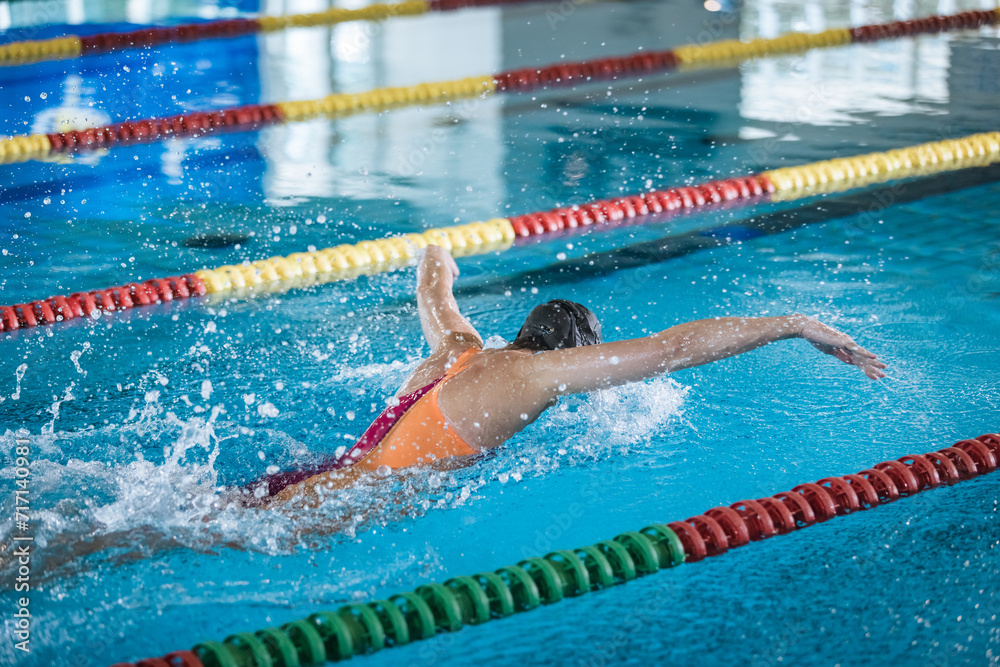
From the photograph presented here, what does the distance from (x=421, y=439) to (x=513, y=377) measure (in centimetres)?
29

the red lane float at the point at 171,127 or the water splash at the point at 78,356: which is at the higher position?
the red lane float at the point at 171,127

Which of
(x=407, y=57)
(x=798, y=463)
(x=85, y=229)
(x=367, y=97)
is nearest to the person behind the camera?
(x=798, y=463)

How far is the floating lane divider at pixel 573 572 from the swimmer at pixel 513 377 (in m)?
0.35

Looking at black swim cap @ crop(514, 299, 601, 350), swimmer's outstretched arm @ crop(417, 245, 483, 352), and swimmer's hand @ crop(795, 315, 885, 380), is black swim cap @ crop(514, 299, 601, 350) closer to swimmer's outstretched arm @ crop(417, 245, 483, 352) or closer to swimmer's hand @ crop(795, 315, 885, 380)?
swimmer's outstretched arm @ crop(417, 245, 483, 352)

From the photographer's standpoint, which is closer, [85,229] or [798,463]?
[798,463]

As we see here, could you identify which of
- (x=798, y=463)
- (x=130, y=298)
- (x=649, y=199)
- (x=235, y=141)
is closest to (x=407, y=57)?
(x=235, y=141)

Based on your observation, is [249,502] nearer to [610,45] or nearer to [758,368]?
[758,368]

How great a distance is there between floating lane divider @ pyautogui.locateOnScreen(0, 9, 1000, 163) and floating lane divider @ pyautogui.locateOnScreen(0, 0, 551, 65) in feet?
7.50

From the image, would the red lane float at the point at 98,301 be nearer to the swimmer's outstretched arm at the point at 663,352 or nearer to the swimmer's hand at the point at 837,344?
the swimmer's outstretched arm at the point at 663,352

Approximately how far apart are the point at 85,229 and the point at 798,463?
3.31 meters

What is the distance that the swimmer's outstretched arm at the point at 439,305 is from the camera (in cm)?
287

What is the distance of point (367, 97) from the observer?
6941 mm

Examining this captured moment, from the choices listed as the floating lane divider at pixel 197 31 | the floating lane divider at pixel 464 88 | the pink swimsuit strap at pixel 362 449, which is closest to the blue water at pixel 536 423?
the pink swimsuit strap at pixel 362 449

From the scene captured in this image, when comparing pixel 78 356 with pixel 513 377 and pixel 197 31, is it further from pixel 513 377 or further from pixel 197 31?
pixel 197 31
